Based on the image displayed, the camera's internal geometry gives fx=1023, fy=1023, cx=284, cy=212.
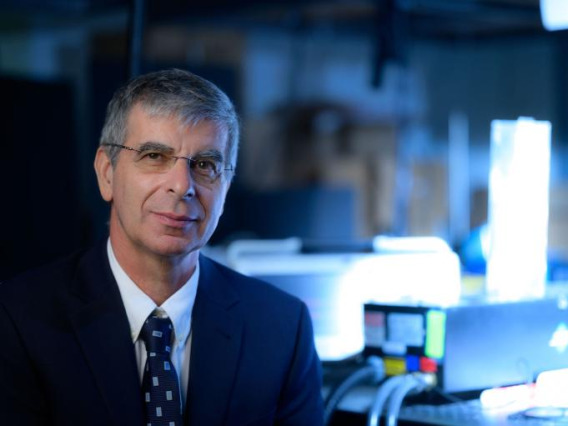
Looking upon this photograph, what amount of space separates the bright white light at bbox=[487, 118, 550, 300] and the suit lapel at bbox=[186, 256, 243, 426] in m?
0.77

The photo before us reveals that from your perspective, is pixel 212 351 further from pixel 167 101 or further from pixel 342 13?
pixel 342 13

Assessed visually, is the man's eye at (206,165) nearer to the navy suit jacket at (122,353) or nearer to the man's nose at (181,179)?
the man's nose at (181,179)

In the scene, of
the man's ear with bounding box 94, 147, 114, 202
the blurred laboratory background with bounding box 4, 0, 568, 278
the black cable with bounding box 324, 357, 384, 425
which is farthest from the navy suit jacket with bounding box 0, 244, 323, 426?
the blurred laboratory background with bounding box 4, 0, 568, 278

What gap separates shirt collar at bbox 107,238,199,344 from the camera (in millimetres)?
1848

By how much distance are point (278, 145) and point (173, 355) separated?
519 cm

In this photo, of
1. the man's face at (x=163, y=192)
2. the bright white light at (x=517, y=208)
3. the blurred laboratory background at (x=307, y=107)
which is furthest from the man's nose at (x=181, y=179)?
the blurred laboratory background at (x=307, y=107)

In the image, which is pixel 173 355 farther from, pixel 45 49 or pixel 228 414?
pixel 45 49

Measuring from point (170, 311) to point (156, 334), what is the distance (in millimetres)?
69

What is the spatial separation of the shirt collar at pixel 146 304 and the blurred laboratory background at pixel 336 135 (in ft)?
1.88

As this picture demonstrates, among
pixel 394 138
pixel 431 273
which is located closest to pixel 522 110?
pixel 394 138

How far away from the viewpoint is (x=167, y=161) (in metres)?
1.78

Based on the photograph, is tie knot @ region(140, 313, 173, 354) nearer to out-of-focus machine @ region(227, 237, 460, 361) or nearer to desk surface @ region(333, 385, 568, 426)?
desk surface @ region(333, 385, 568, 426)

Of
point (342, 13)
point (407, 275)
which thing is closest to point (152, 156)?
point (407, 275)

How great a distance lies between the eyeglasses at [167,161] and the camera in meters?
1.77
